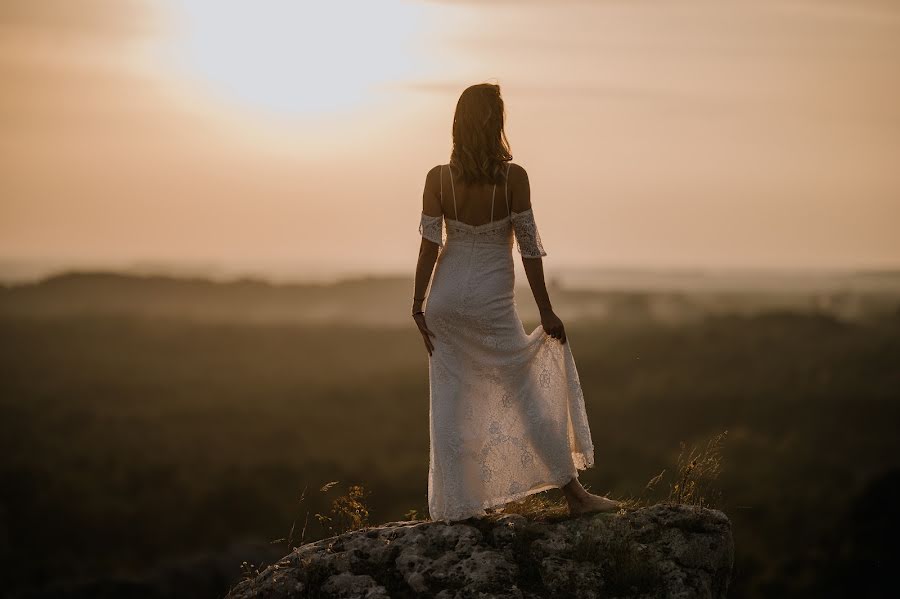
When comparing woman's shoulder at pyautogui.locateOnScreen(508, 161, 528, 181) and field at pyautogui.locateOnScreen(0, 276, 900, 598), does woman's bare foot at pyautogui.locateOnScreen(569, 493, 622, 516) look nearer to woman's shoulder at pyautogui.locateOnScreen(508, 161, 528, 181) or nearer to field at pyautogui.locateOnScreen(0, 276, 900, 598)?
woman's shoulder at pyautogui.locateOnScreen(508, 161, 528, 181)

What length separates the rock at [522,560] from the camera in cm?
706

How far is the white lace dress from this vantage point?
7.55 metres

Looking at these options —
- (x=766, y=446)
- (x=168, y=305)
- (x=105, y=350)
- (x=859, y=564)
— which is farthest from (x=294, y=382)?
(x=859, y=564)

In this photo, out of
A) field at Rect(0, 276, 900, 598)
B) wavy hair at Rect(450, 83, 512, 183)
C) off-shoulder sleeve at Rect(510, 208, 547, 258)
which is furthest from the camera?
field at Rect(0, 276, 900, 598)

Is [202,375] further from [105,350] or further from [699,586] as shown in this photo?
[699,586]

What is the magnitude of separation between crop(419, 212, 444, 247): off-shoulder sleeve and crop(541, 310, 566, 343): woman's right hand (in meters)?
0.99

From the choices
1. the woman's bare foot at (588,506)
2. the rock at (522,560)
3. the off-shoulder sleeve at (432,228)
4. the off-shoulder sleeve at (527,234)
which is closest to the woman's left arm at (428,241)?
the off-shoulder sleeve at (432,228)

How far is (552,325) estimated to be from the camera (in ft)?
24.9

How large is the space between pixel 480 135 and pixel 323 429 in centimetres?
10437

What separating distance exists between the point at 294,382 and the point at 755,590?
77.9 meters

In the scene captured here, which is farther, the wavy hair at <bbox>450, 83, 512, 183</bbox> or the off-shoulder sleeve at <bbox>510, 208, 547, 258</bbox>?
the off-shoulder sleeve at <bbox>510, 208, 547, 258</bbox>

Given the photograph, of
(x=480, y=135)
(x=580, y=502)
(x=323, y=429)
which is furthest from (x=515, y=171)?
(x=323, y=429)

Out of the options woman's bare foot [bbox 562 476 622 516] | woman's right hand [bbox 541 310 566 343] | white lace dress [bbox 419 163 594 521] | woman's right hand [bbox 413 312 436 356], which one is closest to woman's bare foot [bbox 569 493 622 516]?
woman's bare foot [bbox 562 476 622 516]

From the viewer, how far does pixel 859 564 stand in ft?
188
